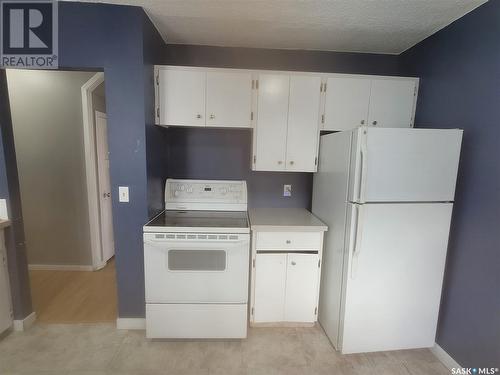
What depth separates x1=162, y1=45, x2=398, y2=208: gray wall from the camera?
2.28 m

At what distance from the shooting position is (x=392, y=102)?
2.04 m

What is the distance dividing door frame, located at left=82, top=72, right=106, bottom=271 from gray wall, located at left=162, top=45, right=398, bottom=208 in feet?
3.34

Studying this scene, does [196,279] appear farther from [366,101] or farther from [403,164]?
[366,101]

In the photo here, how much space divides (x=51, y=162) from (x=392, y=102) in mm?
3640

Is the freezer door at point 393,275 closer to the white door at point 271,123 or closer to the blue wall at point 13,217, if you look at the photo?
the white door at point 271,123

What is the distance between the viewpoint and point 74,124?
2.60m

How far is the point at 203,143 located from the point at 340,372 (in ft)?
7.28

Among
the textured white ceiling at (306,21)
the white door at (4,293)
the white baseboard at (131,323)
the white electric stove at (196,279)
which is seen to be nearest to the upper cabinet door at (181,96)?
the textured white ceiling at (306,21)

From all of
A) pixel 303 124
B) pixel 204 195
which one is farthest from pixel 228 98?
pixel 204 195

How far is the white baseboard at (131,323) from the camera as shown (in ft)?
6.32

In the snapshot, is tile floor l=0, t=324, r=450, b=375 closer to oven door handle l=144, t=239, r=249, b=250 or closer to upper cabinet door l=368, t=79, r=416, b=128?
oven door handle l=144, t=239, r=249, b=250

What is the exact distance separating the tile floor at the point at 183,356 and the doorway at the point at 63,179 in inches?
21.2

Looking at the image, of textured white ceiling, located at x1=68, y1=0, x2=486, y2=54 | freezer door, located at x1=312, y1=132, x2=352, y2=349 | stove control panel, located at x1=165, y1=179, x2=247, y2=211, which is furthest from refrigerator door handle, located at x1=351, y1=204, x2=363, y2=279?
textured white ceiling, located at x1=68, y1=0, x2=486, y2=54

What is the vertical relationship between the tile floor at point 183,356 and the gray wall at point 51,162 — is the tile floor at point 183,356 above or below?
below
